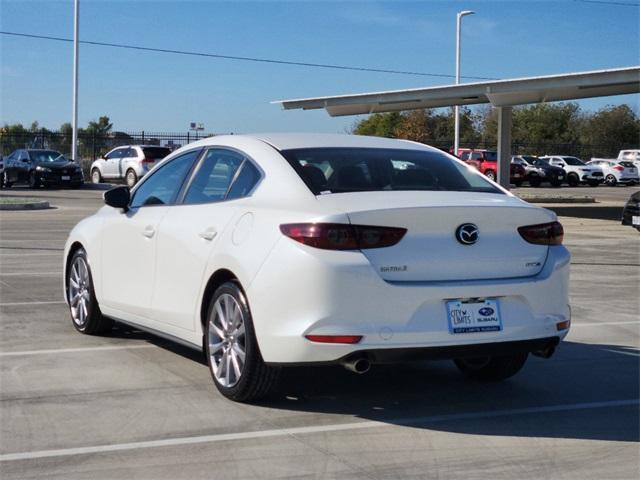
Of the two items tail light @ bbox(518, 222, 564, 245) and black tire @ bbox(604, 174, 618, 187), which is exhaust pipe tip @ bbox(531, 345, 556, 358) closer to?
tail light @ bbox(518, 222, 564, 245)

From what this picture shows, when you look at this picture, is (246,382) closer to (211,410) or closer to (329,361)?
(211,410)

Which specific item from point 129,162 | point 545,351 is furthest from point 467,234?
point 129,162

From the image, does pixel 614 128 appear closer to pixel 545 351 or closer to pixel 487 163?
pixel 487 163

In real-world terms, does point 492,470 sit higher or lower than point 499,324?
lower

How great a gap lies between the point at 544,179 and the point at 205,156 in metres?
48.1

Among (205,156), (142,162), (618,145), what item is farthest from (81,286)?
(618,145)

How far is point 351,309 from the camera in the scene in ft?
18.6

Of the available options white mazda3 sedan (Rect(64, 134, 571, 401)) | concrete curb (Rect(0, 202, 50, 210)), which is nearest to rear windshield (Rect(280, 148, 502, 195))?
white mazda3 sedan (Rect(64, 134, 571, 401))

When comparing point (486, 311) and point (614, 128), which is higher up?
point (614, 128)

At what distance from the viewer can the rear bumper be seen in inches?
224

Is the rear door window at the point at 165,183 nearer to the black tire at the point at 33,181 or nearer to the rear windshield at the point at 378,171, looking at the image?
the rear windshield at the point at 378,171

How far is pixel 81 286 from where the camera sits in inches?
339

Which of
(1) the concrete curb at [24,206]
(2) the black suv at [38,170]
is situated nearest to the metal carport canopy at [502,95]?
(2) the black suv at [38,170]

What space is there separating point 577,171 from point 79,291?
166 feet
